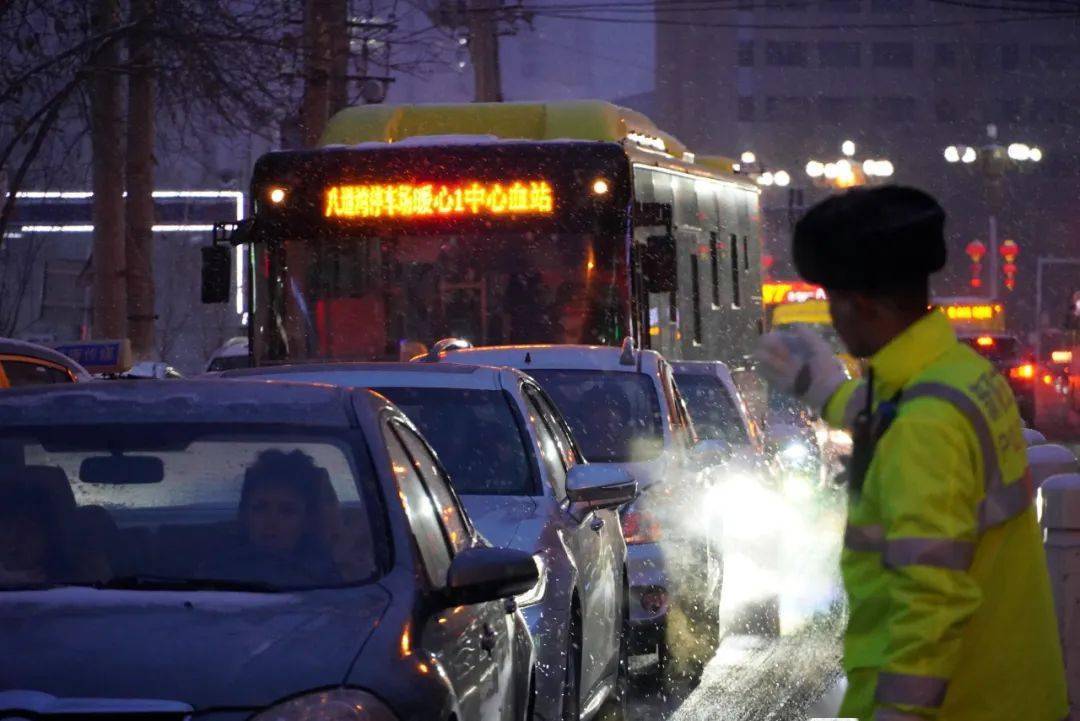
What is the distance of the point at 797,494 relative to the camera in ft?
71.3

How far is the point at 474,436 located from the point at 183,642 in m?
4.17

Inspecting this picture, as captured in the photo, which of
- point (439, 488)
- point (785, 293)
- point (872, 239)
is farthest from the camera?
point (785, 293)

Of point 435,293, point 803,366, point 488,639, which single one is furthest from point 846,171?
point 803,366

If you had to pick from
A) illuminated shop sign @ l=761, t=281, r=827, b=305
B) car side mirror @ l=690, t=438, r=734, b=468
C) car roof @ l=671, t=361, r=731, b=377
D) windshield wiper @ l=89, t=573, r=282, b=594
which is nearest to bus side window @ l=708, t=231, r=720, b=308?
car roof @ l=671, t=361, r=731, b=377

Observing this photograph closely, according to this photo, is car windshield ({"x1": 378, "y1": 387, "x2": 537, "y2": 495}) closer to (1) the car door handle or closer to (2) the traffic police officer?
(1) the car door handle

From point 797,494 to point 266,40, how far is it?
26.3 ft

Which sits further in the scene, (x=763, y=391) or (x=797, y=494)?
(x=763, y=391)

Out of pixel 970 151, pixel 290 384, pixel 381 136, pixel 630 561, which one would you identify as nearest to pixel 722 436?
pixel 381 136

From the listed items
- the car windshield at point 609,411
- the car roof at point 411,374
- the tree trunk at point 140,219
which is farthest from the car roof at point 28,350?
the tree trunk at point 140,219

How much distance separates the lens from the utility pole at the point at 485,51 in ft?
111

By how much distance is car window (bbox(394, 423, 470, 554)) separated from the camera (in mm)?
5723

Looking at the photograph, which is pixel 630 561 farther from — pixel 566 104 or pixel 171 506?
pixel 566 104

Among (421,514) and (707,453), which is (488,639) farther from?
(707,453)

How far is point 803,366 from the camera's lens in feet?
11.7
